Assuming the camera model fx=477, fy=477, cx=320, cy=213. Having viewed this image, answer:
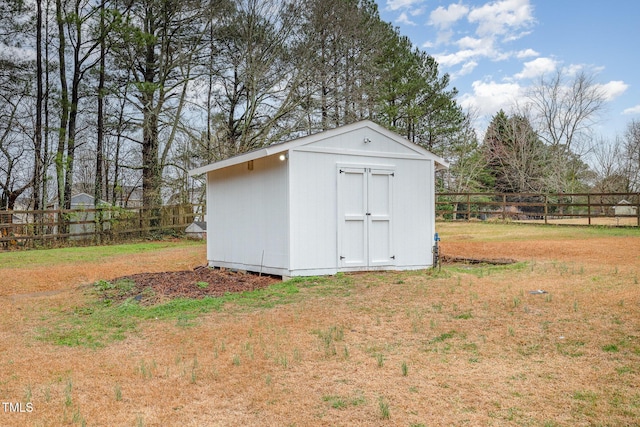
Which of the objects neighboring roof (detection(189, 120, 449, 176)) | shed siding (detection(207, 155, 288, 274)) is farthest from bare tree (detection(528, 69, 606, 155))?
shed siding (detection(207, 155, 288, 274))

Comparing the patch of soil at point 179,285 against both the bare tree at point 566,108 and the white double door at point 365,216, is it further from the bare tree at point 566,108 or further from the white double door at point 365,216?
the bare tree at point 566,108

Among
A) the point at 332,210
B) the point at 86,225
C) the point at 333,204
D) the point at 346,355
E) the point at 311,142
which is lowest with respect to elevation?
the point at 346,355

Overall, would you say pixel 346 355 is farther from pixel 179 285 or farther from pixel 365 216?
pixel 365 216

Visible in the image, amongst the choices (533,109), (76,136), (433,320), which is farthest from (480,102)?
(433,320)

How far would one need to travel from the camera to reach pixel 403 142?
8.66 m

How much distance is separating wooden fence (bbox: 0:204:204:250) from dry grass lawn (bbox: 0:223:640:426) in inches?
373

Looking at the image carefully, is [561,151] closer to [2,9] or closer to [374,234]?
[374,234]

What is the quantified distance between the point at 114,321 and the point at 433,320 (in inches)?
141

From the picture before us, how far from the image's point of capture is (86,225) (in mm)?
16984

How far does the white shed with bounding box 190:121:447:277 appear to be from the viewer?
25.4 feet

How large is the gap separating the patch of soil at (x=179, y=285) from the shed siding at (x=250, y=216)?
408 millimetres

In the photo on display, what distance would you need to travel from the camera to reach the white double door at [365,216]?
8086 mm

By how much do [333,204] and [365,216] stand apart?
62 centimetres

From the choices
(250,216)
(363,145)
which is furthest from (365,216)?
(250,216)
